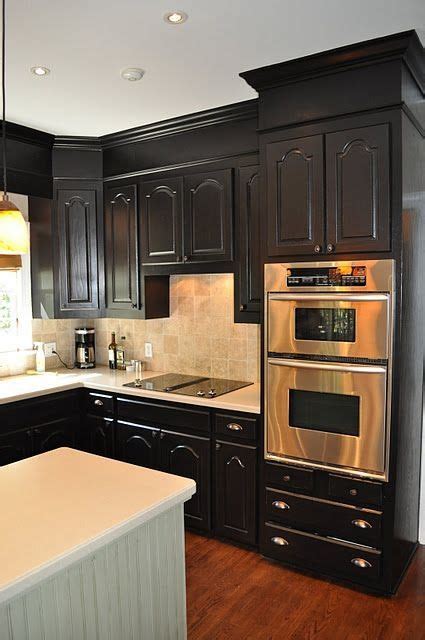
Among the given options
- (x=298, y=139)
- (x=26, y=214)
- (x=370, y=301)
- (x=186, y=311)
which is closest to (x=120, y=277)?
(x=186, y=311)

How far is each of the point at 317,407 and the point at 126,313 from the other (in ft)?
5.78

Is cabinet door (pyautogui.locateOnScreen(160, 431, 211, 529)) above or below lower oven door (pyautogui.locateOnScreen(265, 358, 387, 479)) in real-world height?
below

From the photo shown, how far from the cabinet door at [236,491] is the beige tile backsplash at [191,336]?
70 cm

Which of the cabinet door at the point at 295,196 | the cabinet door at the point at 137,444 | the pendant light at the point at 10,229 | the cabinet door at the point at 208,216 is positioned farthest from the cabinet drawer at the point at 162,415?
the pendant light at the point at 10,229

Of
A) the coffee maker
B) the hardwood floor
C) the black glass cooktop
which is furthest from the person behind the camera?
the coffee maker

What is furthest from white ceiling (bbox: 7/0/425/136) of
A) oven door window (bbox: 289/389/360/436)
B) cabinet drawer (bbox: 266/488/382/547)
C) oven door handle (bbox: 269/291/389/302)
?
cabinet drawer (bbox: 266/488/382/547)

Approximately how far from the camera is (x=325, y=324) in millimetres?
2715

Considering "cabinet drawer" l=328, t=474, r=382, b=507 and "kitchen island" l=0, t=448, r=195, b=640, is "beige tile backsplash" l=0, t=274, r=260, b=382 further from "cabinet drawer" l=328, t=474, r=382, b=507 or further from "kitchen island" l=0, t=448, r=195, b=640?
"kitchen island" l=0, t=448, r=195, b=640

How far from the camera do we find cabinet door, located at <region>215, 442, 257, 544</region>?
10.2 ft

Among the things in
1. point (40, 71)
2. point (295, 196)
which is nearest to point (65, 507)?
point (295, 196)

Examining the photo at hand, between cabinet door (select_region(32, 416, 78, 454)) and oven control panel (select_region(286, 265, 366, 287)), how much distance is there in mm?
1959

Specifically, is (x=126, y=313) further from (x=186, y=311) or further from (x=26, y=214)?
(x=26, y=214)

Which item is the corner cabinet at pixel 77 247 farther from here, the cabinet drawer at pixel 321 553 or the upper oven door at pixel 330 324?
the cabinet drawer at pixel 321 553

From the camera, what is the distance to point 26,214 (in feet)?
13.7
